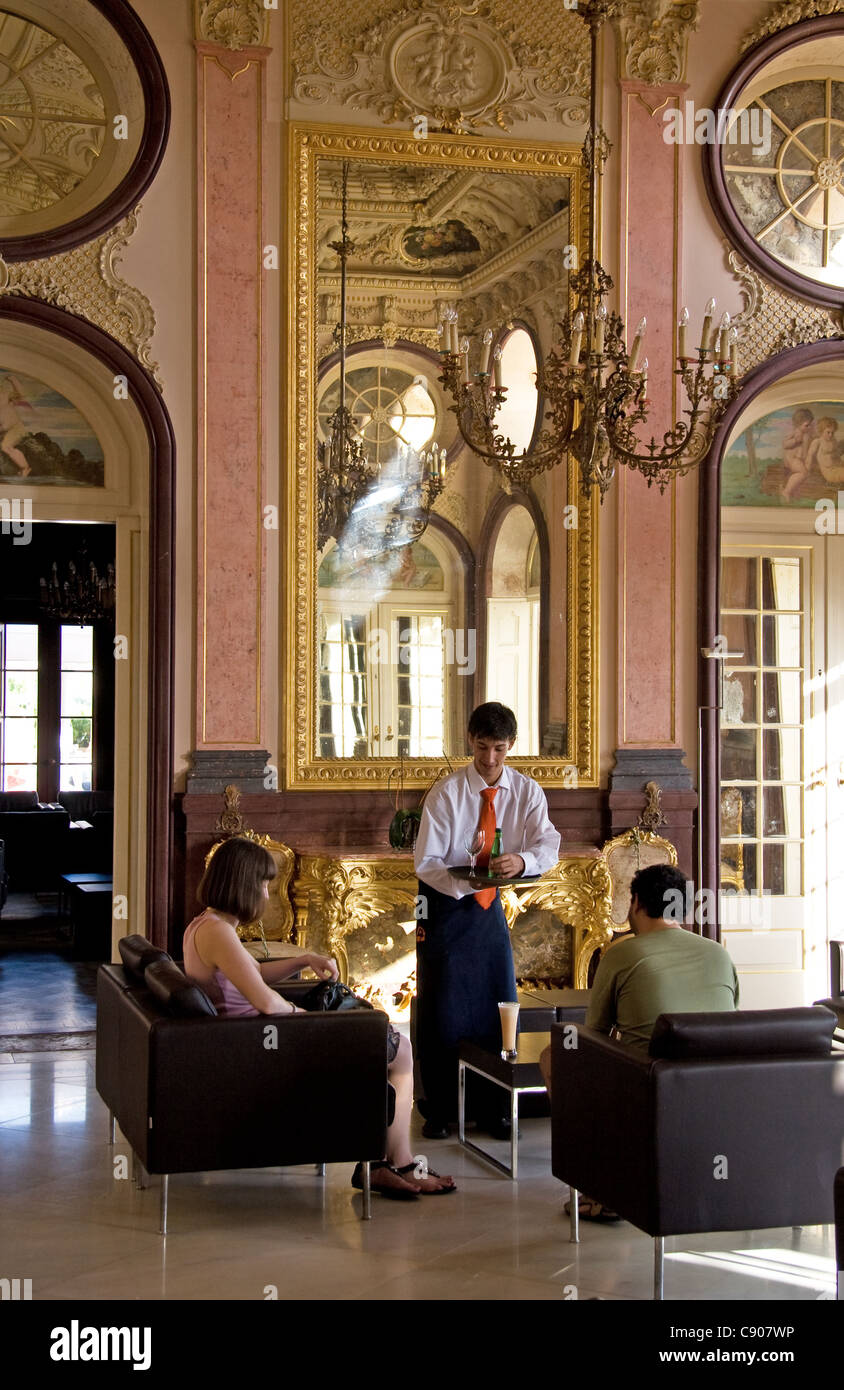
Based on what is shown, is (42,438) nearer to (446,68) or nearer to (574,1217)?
(446,68)

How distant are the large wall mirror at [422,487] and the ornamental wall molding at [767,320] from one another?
969 millimetres

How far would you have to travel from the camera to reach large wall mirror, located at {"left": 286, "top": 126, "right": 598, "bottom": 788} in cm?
757

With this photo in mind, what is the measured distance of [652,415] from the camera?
803cm

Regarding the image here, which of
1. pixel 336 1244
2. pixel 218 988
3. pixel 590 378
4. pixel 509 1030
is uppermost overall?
pixel 590 378

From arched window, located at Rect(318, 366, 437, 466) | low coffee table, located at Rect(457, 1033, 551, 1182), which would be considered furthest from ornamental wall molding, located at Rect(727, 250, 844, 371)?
low coffee table, located at Rect(457, 1033, 551, 1182)

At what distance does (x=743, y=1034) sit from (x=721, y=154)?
18.5ft

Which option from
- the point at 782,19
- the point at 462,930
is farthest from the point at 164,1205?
the point at 782,19

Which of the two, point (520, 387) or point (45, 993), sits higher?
point (520, 387)

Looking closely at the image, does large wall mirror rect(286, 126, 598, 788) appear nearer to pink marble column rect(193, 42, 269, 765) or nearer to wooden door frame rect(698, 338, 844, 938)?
pink marble column rect(193, 42, 269, 765)

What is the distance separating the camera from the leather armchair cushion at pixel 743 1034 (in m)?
4.04

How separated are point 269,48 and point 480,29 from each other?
3.69ft

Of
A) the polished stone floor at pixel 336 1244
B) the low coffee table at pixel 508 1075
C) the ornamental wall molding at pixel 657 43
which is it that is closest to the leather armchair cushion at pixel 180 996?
the polished stone floor at pixel 336 1244

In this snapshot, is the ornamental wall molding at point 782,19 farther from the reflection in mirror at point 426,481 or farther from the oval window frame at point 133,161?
the oval window frame at point 133,161

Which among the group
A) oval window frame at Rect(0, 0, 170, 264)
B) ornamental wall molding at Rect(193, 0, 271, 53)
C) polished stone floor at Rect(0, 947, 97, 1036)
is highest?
ornamental wall molding at Rect(193, 0, 271, 53)
